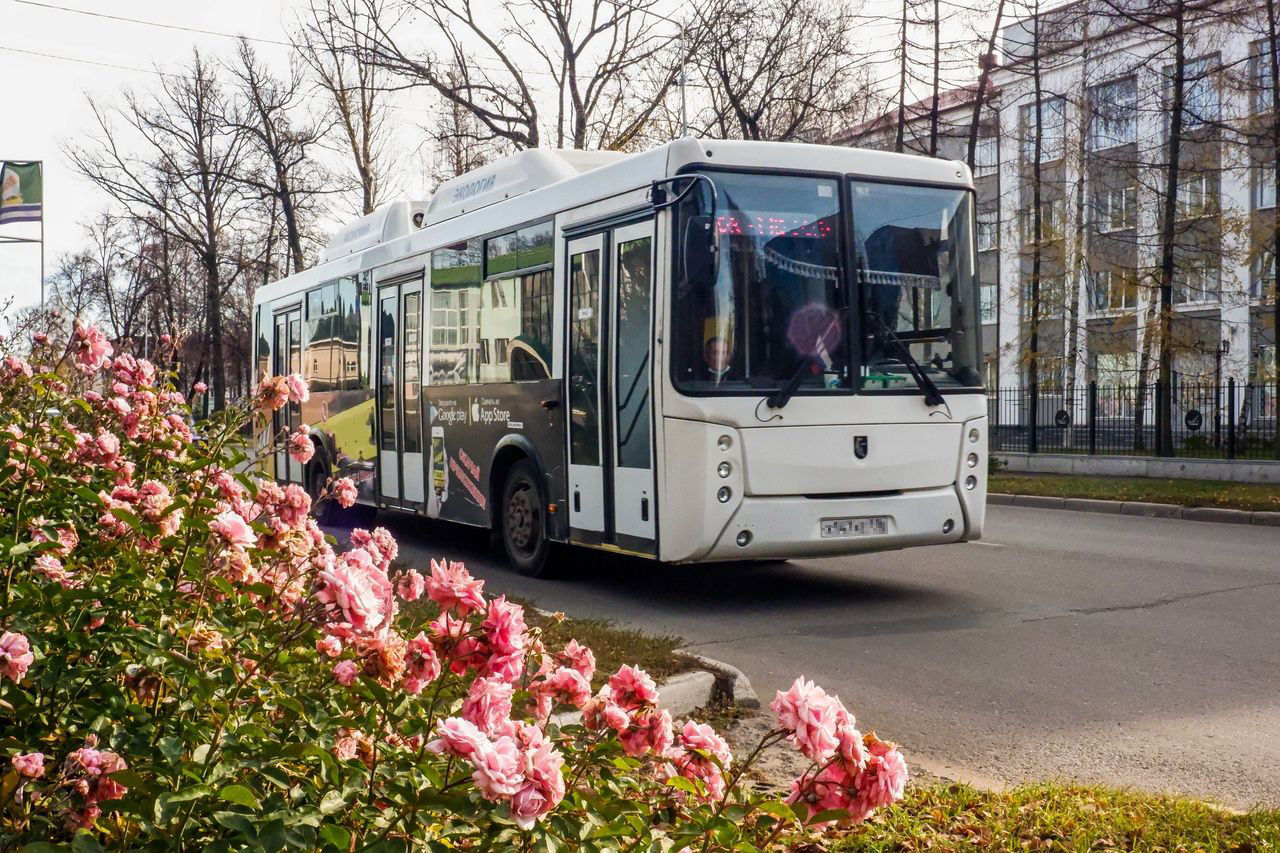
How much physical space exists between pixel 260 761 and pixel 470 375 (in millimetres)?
10045

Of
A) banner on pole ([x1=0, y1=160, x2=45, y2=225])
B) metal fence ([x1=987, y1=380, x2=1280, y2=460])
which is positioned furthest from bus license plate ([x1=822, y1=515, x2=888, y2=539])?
banner on pole ([x1=0, y1=160, x2=45, y2=225])

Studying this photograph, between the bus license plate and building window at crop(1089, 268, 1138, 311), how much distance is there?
1919 cm

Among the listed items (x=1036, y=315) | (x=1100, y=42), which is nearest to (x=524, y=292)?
(x=1100, y=42)

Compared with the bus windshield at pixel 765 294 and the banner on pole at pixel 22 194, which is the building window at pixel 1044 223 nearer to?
the bus windshield at pixel 765 294

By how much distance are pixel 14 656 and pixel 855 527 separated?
289 inches

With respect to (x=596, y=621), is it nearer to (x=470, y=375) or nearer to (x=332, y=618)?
(x=470, y=375)

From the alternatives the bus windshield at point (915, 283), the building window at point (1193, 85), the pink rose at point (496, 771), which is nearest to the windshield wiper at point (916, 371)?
the bus windshield at point (915, 283)

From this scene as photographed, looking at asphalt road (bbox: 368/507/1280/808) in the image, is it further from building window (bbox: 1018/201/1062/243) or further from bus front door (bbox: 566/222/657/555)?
building window (bbox: 1018/201/1062/243)

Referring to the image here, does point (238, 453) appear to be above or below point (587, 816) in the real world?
above

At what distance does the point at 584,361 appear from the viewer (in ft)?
34.0

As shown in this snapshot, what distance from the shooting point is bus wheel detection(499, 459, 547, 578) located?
1116cm

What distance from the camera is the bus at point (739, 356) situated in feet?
29.9

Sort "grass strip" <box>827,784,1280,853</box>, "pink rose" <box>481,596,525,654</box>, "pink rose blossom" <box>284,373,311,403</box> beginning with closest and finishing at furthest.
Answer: "pink rose" <box>481,596,525,654</box>, "grass strip" <box>827,784,1280,853</box>, "pink rose blossom" <box>284,373,311,403</box>

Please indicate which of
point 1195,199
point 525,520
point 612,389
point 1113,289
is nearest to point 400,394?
point 525,520
